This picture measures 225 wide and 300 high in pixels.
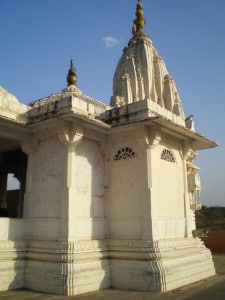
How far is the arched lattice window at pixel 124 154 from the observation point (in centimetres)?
1099

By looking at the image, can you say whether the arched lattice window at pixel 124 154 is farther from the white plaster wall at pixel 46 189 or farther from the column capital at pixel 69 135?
the white plaster wall at pixel 46 189

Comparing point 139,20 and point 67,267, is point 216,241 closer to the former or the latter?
point 139,20

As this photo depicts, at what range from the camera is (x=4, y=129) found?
1053cm

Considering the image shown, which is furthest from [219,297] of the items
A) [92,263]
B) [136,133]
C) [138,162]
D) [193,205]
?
[193,205]

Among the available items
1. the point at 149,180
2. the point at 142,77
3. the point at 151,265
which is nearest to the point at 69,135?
the point at 149,180

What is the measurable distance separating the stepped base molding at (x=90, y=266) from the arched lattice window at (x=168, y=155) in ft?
9.14

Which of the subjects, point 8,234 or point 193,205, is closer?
point 8,234

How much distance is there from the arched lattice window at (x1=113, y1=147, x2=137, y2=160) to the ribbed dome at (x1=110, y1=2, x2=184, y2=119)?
6.07 meters

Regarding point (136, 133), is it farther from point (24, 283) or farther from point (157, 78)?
point (157, 78)

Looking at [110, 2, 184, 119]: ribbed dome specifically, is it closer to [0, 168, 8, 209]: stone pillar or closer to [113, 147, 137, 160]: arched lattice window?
[113, 147, 137, 160]: arched lattice window

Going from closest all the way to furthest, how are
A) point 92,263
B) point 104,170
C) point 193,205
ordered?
1. point 92,263
2. point 104,170
3. point 193,205

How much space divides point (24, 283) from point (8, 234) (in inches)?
59.1

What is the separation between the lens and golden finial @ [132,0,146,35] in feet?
66.9

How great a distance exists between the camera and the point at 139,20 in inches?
818
